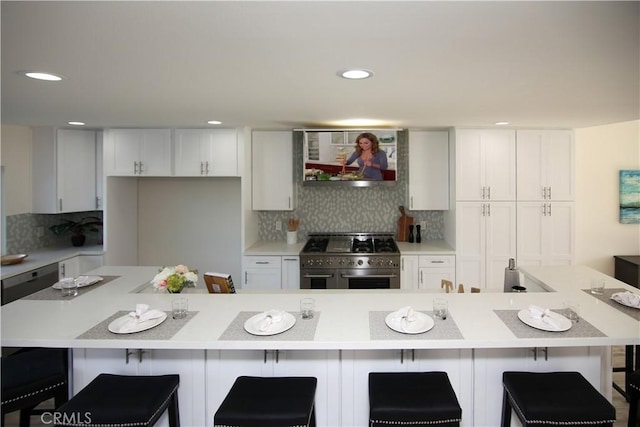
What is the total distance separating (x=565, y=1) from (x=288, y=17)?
0.95 meters

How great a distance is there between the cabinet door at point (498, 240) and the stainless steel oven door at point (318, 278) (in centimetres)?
172

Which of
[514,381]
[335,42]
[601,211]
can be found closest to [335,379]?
[514,381]

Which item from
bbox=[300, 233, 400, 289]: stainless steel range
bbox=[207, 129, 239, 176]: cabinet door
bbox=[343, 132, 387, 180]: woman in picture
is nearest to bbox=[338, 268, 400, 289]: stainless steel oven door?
bbox=[300, 233, 400, 289]: stainless steel range

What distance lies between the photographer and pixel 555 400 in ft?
5.40

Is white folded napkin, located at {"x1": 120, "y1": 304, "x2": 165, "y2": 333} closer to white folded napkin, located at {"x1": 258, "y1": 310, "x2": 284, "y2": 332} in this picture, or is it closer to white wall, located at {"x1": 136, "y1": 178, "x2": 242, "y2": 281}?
white folded napkin, located at {"x1": 258, "y1": 310, "x2": 284, "y2": 332}

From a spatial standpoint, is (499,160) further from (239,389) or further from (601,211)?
(239,389)

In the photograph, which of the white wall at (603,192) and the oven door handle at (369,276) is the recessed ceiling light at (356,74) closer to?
the oven door handle at (369,276)

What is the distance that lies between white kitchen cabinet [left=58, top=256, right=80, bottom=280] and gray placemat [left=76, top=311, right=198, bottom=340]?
7.78 feet

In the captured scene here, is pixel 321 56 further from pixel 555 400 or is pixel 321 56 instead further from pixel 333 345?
pixel 555 400

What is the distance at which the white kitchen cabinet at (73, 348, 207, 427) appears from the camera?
2041mm

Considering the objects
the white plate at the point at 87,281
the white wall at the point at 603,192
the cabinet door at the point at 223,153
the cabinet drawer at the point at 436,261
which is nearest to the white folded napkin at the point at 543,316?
the cabinet drawer at the point at 436,261

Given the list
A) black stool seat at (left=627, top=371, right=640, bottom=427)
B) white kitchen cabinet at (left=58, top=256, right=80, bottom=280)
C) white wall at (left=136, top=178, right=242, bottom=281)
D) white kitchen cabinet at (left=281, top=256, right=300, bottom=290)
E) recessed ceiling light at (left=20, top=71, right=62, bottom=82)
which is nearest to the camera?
black stool seat at (left=627, top=371, right=640, bottom=427)

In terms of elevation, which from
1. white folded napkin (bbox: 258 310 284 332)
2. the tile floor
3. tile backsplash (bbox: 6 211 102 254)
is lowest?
the tile floor

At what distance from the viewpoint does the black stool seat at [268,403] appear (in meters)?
1.54
